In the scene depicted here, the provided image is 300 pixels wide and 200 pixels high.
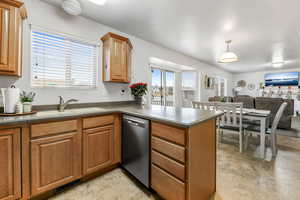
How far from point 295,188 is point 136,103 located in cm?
257

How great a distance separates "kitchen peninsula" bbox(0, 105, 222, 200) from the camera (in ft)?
3.75

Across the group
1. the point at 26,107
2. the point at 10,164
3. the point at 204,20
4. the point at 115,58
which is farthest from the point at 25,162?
the point at 204,20

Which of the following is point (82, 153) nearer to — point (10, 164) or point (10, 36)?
point (10, 164)

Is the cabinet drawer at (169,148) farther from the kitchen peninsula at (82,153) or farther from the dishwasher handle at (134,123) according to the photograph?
the dishwasher handle at (134,123)

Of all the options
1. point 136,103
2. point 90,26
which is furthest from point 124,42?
point 136,103

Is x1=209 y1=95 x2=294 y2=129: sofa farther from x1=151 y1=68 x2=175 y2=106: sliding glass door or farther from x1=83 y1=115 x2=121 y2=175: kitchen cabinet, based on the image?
x1=83 y1=115 x2=121 y2=175: kitchen cabinet

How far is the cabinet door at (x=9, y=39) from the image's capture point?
1.36m

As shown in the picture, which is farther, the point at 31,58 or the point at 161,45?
the point at 161,45

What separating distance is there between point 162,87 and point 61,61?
277 centimetres

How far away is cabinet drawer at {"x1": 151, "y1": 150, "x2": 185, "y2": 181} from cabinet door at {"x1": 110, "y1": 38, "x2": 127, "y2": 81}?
1.47 m

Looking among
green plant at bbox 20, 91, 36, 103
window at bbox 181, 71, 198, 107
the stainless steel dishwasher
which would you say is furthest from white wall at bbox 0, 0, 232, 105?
window at bbox 181, 71, 198, 107

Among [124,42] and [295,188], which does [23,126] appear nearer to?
[124,42]

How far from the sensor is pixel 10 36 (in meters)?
1.39

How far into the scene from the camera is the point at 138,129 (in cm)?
159
